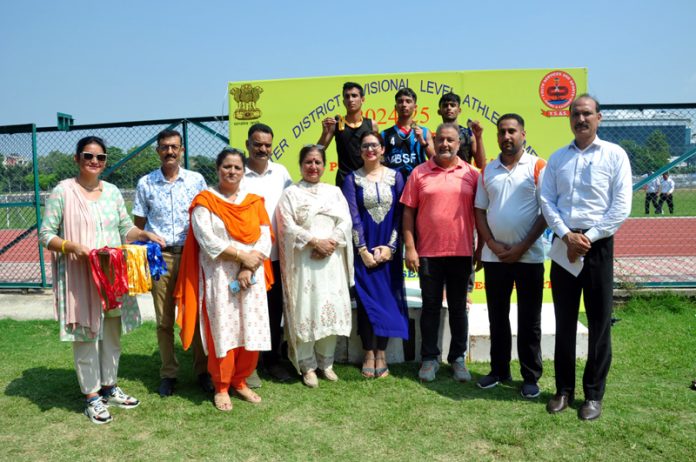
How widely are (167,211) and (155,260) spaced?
43cm

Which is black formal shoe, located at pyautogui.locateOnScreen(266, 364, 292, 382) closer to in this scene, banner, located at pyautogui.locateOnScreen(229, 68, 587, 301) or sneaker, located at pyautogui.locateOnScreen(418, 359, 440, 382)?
sneaker, located at pyautogui.locateOnScreen(418, 359, 440, 382)

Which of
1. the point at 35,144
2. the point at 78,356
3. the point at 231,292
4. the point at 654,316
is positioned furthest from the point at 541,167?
the point at 35,144

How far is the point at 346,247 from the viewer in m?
4.17

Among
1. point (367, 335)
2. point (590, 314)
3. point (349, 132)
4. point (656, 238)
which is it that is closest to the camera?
point (590, 314)

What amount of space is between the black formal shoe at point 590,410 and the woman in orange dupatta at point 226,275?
207cm

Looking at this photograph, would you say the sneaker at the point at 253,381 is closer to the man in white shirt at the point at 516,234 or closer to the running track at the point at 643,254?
the man in white shirt at the point at 516,234

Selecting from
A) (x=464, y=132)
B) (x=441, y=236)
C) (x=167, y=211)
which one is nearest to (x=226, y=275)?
(x=167, y=211)

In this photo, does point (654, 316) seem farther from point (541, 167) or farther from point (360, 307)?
point (360, 307)

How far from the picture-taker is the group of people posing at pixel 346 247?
3.46 metres

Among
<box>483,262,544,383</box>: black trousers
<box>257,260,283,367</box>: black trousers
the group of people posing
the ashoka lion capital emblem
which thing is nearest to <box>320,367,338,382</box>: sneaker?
the group of people posing

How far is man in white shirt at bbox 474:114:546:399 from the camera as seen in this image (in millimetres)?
3744

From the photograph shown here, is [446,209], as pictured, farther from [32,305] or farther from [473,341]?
[32,305]

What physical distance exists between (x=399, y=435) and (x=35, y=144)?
586cm

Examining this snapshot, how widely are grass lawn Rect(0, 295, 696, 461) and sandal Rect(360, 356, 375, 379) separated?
0.36ft
